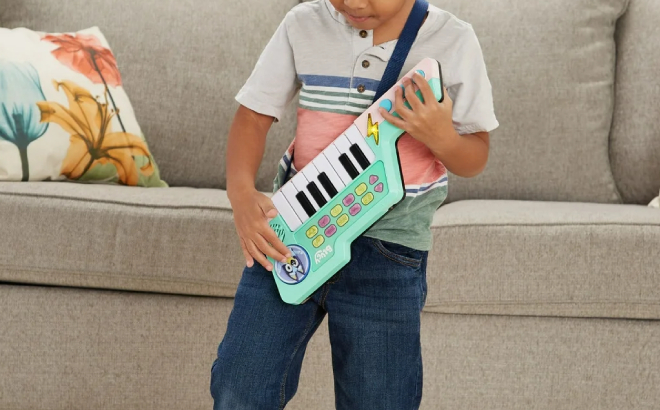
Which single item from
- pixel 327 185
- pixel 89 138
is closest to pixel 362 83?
pixel 327 185

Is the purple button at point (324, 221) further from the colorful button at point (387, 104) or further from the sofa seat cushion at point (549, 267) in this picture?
the sofa seat cushion at point (549, 267)

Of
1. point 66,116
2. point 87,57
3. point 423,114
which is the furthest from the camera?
point 87,57

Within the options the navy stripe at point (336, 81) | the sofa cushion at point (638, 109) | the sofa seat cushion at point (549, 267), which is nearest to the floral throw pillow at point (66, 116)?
the sofa seat cushion at point (549, 267)

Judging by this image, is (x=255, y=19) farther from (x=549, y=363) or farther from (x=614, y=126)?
(x=549, y=363)

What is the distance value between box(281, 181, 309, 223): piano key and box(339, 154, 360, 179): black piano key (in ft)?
0.23

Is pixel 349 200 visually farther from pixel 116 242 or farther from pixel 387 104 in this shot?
pixel 116 242

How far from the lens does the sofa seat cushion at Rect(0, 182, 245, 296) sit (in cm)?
141

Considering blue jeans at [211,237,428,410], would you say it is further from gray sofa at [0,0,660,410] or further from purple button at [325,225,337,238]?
gray sofa at [0,0,660,410]

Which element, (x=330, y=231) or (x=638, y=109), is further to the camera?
(x=638, y=109)

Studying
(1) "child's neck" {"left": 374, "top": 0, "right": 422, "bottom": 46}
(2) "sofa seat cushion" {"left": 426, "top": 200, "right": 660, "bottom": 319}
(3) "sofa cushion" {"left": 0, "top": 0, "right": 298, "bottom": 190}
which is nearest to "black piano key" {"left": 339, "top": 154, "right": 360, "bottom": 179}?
(1) "child's neck" {"left": 374, "top": 0, "right": 422, "bottom": 46}

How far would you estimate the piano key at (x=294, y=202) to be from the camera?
95cm

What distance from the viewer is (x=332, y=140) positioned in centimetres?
98

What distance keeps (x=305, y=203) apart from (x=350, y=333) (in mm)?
165

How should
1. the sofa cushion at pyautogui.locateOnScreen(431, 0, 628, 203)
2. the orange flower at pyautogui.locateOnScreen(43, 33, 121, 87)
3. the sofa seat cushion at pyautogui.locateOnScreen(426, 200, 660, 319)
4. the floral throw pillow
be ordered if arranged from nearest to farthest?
the sofa seat cushion at pyautogui.locateOnScreen(426, 200, 660, 319)
the floral throw pillow
the orange flower at pyautogui.locateOnScreen(43, 33, 121, 87)
the sofa cushion at pyautogui.locateOnScreen(431, 0, 628, 203)
